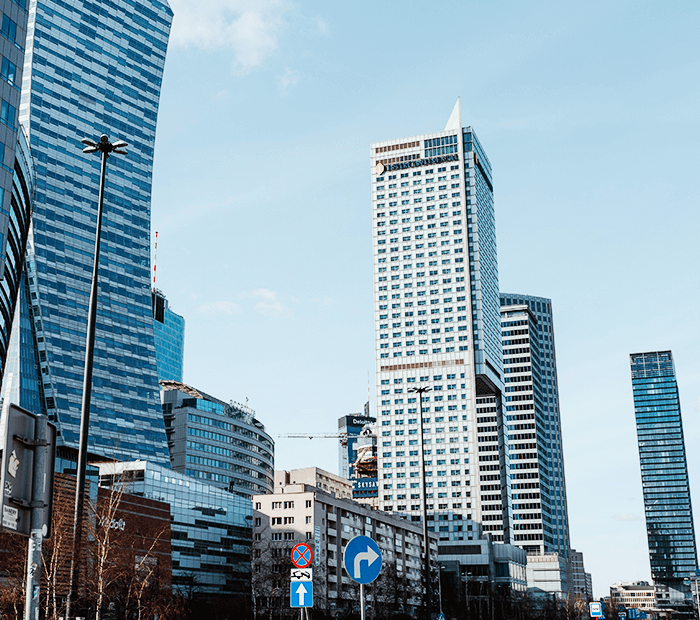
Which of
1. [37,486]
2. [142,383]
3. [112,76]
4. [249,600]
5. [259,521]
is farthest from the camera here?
[112,76]

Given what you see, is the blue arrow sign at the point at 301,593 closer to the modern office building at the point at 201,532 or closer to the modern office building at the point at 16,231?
the modern office building at the point at 16,231

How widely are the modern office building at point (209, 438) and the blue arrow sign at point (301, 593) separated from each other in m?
166

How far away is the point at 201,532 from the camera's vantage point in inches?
5901

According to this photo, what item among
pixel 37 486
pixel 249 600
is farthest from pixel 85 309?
pixel 37 486

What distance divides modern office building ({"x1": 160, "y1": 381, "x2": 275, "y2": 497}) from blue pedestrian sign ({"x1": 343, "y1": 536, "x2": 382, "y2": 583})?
557 ft

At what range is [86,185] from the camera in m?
184

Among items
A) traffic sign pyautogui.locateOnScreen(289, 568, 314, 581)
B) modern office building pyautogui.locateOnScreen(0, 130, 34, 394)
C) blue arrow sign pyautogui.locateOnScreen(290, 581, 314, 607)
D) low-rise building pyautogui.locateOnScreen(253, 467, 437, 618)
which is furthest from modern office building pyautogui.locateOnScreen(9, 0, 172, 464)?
blue arrow sign pyautogui.locateOnScreen(290, 581, 314, 607)

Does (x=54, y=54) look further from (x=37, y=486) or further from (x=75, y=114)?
(x=37, y=486)

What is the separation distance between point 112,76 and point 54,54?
14779mm

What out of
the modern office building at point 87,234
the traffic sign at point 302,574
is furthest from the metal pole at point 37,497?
the modern office building at point 87,234

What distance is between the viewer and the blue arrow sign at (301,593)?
16.3m

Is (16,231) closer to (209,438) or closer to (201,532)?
(201,532)

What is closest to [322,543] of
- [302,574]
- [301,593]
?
[302,574]

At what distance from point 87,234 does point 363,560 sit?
583 ft
